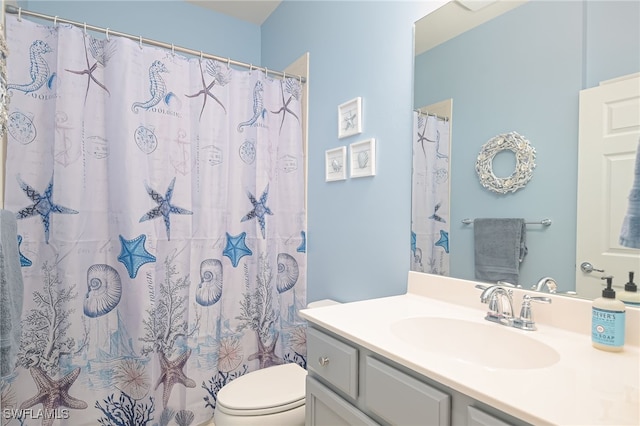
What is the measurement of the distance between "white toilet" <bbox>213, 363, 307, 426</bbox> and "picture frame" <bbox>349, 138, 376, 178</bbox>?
1048mm

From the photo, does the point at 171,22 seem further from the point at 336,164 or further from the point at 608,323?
the point at 608,323

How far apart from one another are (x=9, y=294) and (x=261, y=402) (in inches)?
38.0

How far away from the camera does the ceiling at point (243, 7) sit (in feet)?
8.07

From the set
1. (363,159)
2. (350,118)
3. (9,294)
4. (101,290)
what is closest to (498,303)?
(363,159)

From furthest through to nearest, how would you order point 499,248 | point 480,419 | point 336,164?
1. point 336,164
2. point 499,248
3. point 480,419

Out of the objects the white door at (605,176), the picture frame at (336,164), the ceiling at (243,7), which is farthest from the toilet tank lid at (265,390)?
the ceiling at (243,7)

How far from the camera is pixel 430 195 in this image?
138cm

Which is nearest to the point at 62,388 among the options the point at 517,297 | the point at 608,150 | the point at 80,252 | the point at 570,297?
the point at 80,252

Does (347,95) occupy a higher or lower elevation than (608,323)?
higher

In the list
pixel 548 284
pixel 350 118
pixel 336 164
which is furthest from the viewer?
pixel 336 164

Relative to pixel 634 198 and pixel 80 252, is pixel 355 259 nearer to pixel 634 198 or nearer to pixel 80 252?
pixel 634 198

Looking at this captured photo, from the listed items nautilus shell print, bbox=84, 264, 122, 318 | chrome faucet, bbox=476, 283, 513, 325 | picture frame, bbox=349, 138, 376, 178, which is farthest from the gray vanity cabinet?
nautilus shell print, bbox=84, 264, 122, 318

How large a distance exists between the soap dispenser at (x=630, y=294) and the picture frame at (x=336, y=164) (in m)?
1.19

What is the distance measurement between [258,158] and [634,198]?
5.56 ft
